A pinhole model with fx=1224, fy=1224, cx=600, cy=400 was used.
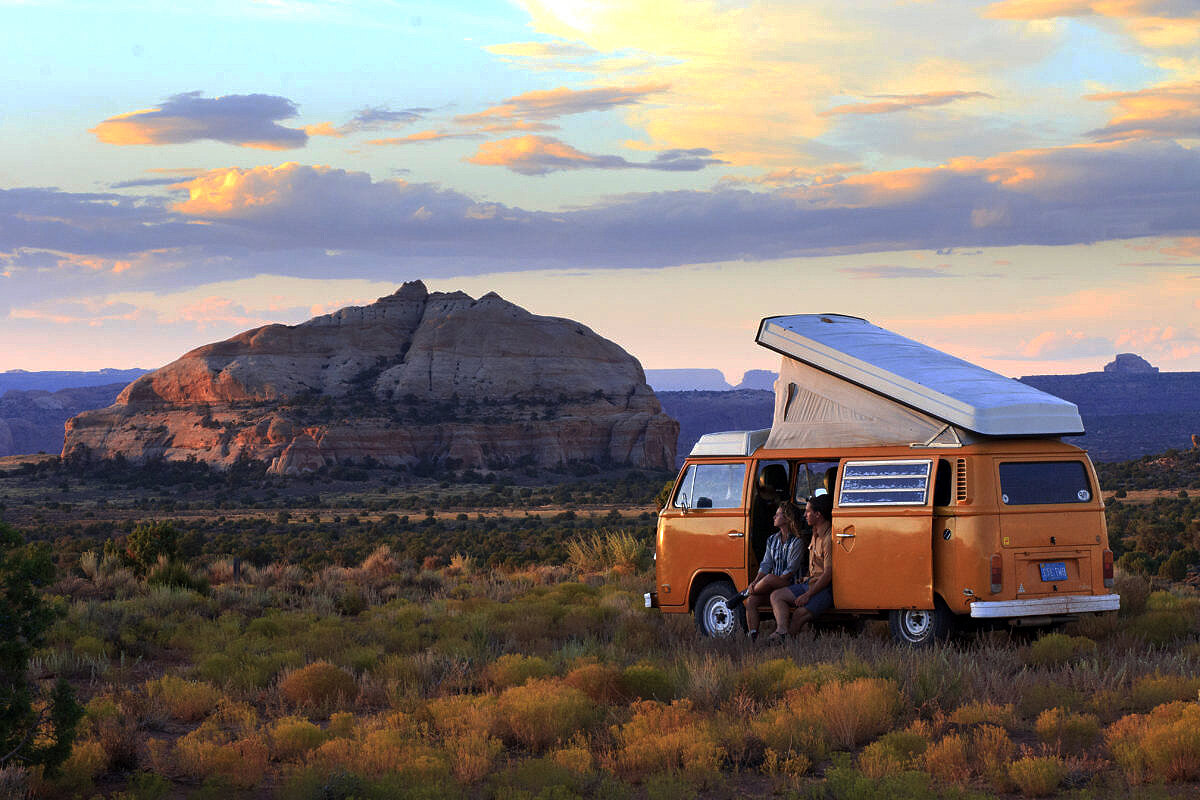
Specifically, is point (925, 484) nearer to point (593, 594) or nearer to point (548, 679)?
point (548, 679)

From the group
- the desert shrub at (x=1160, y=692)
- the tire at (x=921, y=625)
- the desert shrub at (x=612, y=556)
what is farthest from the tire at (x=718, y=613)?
the desert shrub at (x=612, y=556)

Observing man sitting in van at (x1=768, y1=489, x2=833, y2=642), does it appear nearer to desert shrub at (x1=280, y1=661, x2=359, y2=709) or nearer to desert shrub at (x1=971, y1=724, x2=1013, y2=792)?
desert shrub at (x1=971, y1=724, x2=1013, y2=792)

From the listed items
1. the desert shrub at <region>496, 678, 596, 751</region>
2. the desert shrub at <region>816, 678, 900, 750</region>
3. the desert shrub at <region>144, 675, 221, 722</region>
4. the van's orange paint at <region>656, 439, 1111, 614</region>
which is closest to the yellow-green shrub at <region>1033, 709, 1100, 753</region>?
the desert shrub at <region>816, 678, 900, 750</region>

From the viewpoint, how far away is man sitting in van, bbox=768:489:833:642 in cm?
1245

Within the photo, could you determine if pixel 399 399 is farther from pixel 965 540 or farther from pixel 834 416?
pixel 965 540

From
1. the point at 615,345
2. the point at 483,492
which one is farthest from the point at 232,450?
the point at 615,345

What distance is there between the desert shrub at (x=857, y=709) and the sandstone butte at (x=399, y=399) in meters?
76.9

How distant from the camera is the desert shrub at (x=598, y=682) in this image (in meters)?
10.3

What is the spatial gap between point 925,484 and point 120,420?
9644 cm

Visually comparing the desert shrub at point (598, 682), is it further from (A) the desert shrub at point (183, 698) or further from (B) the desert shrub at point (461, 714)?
(A) the desert shrub at point (183, 698)

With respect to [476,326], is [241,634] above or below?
below

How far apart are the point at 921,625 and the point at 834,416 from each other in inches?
92.8

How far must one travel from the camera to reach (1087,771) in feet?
24.8

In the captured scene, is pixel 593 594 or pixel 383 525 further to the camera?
pixel 383 525
